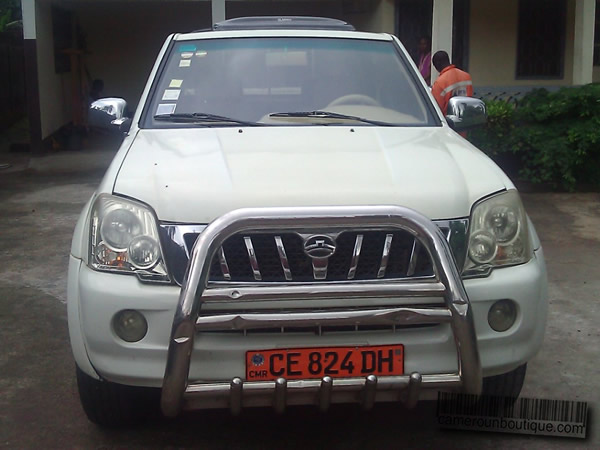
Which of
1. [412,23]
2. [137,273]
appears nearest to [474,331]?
[137,273]

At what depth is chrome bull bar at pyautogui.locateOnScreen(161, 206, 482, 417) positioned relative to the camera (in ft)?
9.05

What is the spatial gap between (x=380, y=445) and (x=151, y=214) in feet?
4.53

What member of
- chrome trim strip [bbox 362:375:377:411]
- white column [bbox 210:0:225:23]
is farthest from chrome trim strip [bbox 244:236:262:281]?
white column [bbox 210:0:225:23]

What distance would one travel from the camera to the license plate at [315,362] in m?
2.91

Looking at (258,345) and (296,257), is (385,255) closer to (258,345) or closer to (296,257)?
(296,257)

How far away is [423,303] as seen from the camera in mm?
2889

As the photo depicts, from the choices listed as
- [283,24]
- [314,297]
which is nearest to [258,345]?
[314,297]

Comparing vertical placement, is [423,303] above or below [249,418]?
above

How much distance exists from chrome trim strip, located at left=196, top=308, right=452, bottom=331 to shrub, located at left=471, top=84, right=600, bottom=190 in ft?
22.3

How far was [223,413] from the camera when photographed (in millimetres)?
3822

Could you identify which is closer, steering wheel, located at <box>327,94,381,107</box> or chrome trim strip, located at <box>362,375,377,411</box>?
chrome trim strip, located at <box>362,375,377,411</box>

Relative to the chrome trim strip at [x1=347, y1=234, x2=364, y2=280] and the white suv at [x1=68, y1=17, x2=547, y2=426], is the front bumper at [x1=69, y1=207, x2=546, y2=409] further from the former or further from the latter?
the chrome trim strip at [x1=347, y1=234, x2=364, y2=280]

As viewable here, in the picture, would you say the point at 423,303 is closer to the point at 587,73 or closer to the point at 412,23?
the point at 587,73

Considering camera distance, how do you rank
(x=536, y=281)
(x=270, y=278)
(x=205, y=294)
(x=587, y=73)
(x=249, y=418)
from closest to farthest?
(x=205, y=294), (x=270, y=278), (x=536, y=281), (x=249, y=418), (x=587, y=73)
